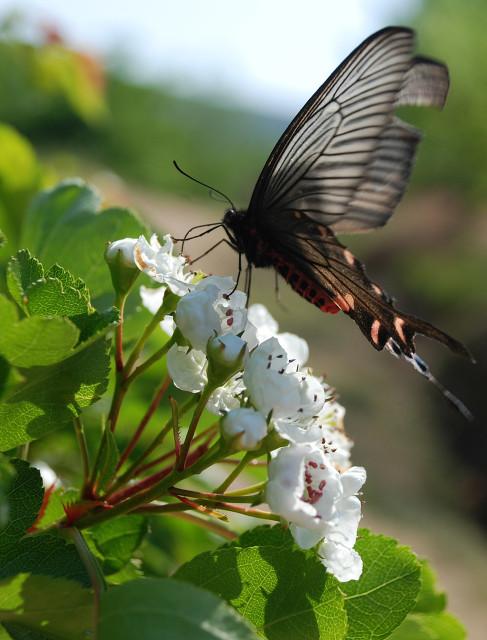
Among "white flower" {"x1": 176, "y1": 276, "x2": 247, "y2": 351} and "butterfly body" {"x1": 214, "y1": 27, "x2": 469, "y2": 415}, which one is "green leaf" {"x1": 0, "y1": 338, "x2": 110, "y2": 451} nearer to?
"white flower" {"x1": 176, "y1": 276, "x2": 247, "y2": 351}

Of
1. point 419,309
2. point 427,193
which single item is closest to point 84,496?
point 419,309

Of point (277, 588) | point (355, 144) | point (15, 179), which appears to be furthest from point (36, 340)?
point (15, 179)

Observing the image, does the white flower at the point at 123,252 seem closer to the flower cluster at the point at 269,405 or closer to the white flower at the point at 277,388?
the flower cluster at the point at 269,405

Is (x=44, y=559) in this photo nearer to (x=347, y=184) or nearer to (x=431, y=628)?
(x=431, y=628)

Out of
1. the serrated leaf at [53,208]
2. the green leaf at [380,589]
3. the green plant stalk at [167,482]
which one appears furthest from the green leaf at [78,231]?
the green leaf at [380,589]

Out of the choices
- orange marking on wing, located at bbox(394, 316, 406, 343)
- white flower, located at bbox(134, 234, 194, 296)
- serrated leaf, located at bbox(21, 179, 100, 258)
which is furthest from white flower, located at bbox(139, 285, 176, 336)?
orange marking on wing, located at bbox(394, 316, 406, 343)

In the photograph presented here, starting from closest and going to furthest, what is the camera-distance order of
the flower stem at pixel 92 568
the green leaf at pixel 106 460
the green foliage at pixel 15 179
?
the flower stem at pixel 92 568
the green leaf at pixel 106 460
the green foliage at pixel 15 179

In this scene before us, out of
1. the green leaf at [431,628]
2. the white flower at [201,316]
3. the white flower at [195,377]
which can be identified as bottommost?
the green leaf at [431,628]
